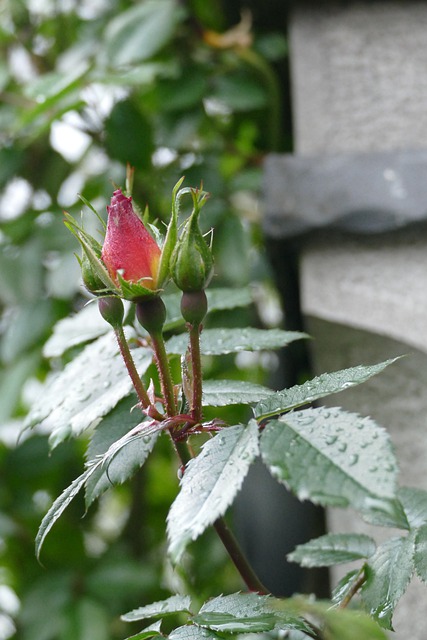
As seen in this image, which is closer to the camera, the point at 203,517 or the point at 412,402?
the point at 203,517

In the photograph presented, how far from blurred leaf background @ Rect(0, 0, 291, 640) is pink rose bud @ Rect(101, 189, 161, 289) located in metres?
0.52

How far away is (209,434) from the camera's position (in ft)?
1.39

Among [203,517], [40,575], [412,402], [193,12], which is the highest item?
[193,12]

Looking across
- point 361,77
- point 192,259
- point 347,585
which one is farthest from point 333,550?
point 361,77

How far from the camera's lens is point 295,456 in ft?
1.03

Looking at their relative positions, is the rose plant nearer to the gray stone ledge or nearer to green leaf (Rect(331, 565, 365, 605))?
green leaf (Rect(331, 565, 365, 605))

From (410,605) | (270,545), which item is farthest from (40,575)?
(410,605)

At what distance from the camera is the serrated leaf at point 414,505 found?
0.48 m

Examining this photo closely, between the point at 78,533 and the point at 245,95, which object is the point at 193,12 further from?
the point at 78,533

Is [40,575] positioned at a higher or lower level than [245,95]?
lower

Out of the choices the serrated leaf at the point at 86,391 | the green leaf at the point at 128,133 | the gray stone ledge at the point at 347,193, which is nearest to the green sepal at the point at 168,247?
the serrated leaf at the point at 86,391

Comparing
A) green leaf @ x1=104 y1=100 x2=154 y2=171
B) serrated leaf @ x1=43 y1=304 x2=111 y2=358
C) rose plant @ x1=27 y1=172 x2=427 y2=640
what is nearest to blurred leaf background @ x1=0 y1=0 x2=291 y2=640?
green leaf @ x1=104 y1=100 x2=154 y2=171

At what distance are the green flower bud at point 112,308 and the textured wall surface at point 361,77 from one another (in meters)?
0.55

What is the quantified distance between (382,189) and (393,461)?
54 cm
